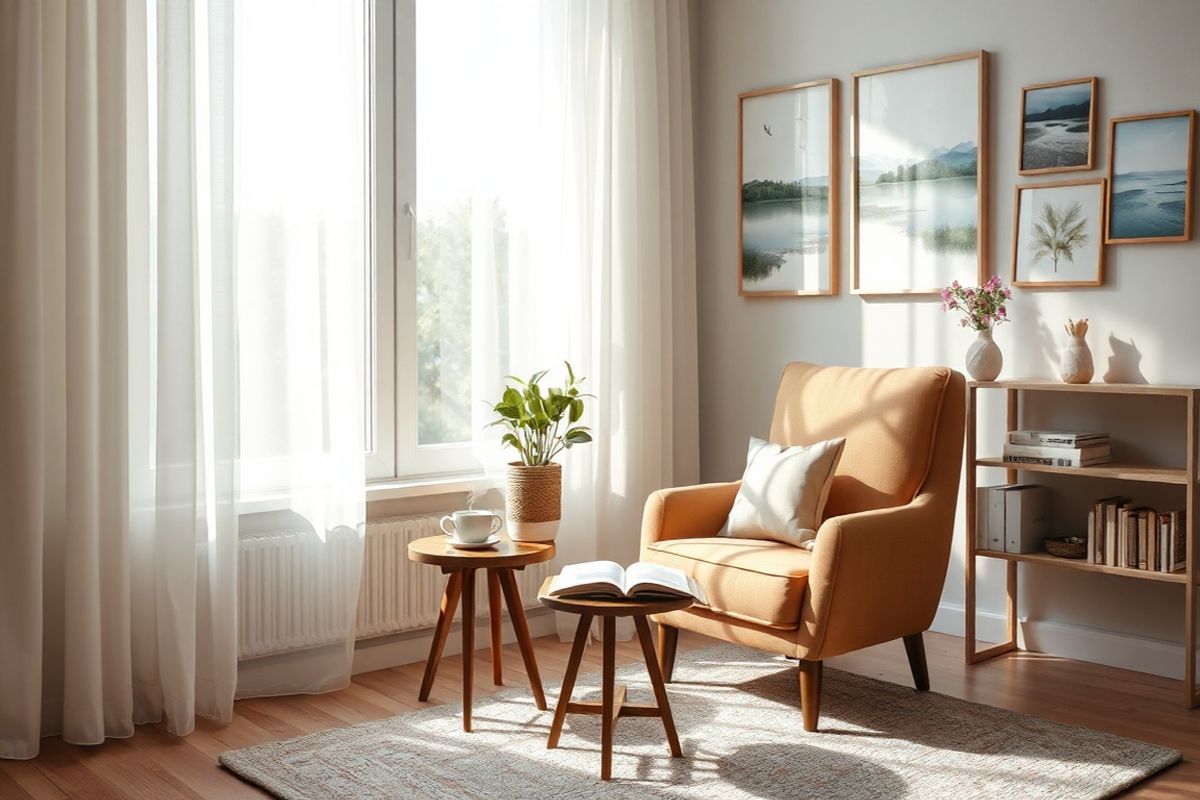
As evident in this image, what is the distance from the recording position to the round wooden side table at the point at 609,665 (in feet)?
9.06

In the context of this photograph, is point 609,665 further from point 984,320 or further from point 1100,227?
point 1100,227

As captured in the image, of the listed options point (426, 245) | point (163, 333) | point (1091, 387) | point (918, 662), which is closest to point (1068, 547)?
point (1091, 387)

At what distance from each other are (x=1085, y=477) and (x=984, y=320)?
605 mm

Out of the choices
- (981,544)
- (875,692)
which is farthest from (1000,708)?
(981,544)

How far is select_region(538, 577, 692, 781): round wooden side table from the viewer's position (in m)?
2.76

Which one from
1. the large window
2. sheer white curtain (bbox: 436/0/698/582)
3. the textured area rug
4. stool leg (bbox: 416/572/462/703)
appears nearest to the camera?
the textured area rug

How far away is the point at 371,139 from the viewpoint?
3857mm

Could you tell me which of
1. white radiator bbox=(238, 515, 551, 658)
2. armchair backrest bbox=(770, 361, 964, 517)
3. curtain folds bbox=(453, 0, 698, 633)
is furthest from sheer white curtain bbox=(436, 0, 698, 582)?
armchair backrest bbox=(770, 361, 964, 517)

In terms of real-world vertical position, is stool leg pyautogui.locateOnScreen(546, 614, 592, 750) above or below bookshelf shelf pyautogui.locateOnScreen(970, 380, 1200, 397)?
below

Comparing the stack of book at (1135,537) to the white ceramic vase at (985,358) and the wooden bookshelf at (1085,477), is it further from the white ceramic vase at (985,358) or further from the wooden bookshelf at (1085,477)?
the white ceramic vase at (985,358)

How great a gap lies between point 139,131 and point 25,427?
2.72 feet

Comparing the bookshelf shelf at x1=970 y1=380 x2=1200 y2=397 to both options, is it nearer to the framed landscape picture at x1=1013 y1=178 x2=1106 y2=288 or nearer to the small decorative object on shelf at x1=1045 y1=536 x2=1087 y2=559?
the framed landscape picture at x1=1013 y1=178 x2=1106 y2=288

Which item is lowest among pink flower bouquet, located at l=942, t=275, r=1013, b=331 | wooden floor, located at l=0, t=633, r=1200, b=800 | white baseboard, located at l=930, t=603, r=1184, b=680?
wooden floor, located at l=0, t=633, r=1200, b=800

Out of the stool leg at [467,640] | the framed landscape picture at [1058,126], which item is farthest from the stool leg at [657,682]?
the framed landscape picture at [1058,126]
